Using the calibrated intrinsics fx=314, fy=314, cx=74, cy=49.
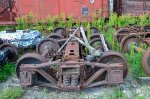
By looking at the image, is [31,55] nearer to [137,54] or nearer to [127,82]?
[127,82]

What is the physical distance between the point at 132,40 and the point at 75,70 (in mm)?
2774

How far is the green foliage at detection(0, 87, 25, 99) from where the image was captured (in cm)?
513

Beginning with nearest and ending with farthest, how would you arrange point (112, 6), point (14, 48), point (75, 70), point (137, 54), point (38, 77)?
point (75, 70) < point (38, 77) < point (137, 54) < point (14, 48) < point (112, 6)

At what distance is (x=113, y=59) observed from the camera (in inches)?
216

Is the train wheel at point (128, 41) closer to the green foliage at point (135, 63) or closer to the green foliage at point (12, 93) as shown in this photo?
the green foliage at point (135, 63)

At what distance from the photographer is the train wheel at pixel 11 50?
23.6 feet

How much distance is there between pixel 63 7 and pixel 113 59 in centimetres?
472

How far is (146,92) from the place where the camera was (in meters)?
5.27

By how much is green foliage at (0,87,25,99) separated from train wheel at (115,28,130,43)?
10.9 feet

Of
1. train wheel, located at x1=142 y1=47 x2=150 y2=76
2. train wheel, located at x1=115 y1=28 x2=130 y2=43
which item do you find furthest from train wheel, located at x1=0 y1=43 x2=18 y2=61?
train wheel, located at x1=142 y1=47 x2=150 y2=76

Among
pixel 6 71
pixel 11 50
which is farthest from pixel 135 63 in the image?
pixel 11 50

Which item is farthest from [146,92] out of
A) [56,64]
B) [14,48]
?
[14,48]

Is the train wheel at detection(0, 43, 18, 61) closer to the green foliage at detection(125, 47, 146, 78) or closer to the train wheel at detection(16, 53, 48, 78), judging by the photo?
the train wheel at detection(16, 53, 48, 78)

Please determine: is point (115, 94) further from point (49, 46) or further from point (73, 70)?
point (49, 46)
